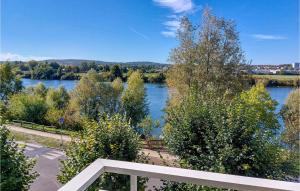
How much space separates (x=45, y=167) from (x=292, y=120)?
1086 centimetres

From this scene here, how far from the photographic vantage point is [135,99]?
2053 centimetres

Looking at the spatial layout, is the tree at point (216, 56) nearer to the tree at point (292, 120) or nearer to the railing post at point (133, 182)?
the tree at point (292, 120)

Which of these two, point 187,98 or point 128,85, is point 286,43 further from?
point 187,98

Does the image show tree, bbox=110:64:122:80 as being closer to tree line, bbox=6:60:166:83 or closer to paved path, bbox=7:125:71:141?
tree line, bbox=6:60:166:83

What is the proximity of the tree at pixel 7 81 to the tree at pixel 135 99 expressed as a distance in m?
11.3

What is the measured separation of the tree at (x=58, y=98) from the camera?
22761 millimetres

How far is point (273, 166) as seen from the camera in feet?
12.3

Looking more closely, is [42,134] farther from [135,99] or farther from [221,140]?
[221,140]

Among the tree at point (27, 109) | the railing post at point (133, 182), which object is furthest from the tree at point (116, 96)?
the railing post at point (133, 182)

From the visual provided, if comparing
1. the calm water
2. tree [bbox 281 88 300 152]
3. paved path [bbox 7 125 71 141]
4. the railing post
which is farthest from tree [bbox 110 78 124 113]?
the railing post

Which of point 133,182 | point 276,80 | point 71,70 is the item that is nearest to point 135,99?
point 71,70

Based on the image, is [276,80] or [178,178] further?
[276,80]

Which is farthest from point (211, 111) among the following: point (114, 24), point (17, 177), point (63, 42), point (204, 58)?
point (63, 42)

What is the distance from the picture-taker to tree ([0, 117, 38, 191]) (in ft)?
10.5
